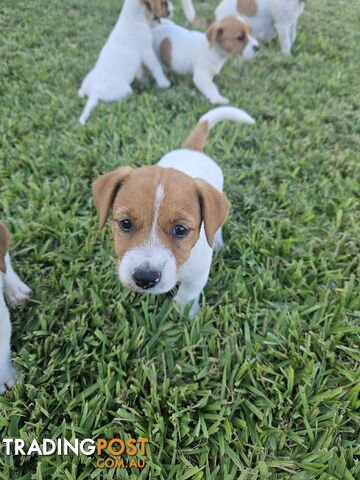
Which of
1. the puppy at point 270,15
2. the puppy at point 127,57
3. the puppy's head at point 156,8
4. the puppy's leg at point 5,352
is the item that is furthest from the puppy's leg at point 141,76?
the puppy's leg at point 5,352

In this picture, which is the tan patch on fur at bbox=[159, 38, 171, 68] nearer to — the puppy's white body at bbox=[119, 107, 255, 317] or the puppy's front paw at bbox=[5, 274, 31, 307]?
the puppy's white body at bbox=[119, 107, 255, 317]

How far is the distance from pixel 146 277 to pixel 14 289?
1551 millimetres

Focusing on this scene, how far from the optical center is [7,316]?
2846 mm

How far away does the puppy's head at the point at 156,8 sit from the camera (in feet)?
21.8

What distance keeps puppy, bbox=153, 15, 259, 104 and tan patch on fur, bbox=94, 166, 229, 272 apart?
431cm

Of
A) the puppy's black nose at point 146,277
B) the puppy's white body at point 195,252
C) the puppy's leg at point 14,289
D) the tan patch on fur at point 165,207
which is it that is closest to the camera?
the puppy's black nose at point 146,277

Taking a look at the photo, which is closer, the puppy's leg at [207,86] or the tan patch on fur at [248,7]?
the puppy's leg at [207,86]

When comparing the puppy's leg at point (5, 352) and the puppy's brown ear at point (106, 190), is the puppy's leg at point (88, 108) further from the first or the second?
the puppy's leg at point (5, 352)

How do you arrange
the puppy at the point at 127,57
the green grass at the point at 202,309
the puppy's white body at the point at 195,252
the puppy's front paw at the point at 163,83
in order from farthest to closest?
the puppy's front paw at the point at 163,83
the puppy at the point at 127,57
the puppy's white body at the point at 195,252
the green grass at the point at 202,309

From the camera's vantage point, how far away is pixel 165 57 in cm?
740

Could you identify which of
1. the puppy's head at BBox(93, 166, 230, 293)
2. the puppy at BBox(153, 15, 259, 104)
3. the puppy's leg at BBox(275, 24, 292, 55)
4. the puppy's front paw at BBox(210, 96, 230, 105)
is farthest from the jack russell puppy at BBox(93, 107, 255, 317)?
the puppy's leg at BBox(275, 24, 292, 55)

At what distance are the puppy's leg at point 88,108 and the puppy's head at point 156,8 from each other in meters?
1.92

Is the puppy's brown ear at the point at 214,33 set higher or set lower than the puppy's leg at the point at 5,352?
higher

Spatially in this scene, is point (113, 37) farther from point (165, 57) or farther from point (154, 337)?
point (154, 337)
